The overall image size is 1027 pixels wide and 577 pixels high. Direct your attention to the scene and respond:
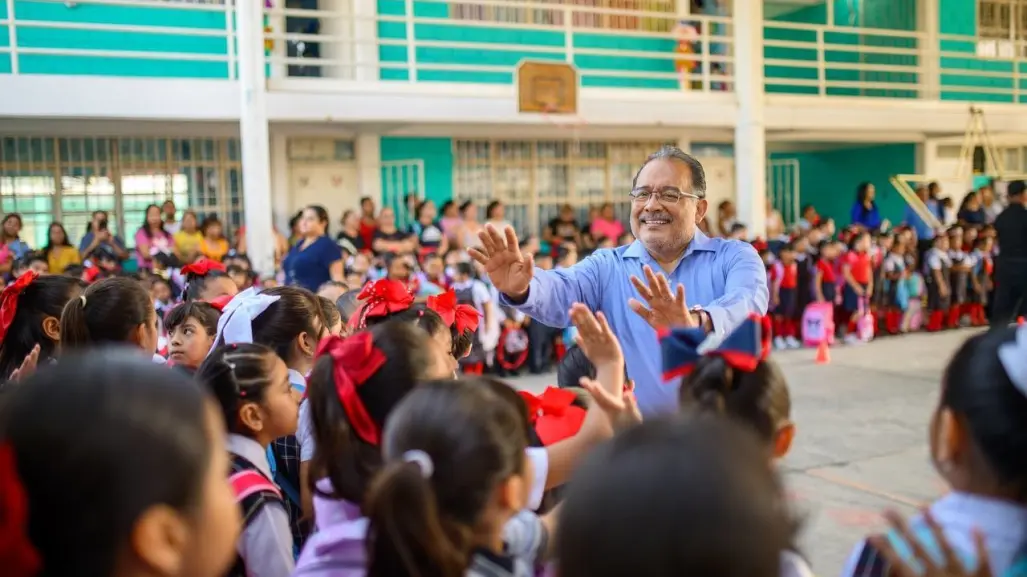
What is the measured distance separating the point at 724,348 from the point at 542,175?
11150 mm

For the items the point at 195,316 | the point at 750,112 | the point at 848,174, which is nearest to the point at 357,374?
the point at 195,316

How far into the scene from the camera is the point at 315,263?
6.36m

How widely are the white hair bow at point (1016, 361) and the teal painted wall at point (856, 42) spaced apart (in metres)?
14.5

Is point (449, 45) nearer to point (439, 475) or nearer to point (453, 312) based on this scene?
point (453, 312)

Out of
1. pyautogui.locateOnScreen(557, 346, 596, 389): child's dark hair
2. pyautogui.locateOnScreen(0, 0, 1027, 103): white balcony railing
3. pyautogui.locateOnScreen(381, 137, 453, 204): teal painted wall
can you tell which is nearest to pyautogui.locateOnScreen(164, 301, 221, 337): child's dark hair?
pyautogui.locateOnScreen(557, 346, 596, 389): child's dark hair

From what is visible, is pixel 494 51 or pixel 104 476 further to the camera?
pixel 494 51

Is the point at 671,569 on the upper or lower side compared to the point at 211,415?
lower

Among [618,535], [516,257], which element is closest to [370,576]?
[618,535]

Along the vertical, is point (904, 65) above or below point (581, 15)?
below

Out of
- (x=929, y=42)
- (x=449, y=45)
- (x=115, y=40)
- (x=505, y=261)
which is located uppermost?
(x=929, y=42)

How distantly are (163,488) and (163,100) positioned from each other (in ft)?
27.0

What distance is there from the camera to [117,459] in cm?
103

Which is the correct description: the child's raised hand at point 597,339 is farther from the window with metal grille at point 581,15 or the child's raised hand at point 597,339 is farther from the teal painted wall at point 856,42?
the teal painted wall at point 856,42

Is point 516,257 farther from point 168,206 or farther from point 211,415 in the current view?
point 168,206
